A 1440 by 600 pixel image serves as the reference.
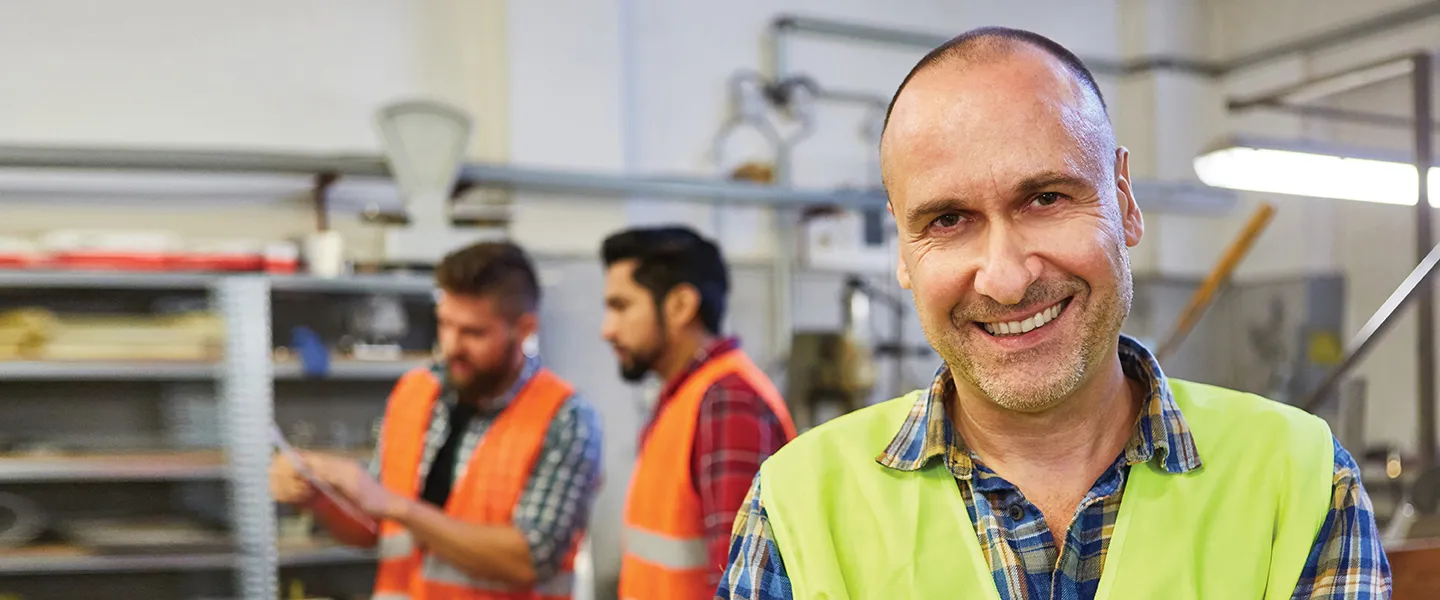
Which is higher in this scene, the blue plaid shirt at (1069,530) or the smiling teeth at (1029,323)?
the smiling teeth at (1029,323)

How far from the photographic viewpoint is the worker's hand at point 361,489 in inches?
97.0

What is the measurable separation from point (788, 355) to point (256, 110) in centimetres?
254

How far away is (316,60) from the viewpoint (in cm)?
521

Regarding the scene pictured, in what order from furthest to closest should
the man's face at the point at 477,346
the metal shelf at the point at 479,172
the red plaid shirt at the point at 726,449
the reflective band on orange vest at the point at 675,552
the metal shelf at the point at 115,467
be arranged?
the metal shelf at the point at 479,172 → the metal shelf at the point at 115,467 → the man's face at the point at 477,346 → the reflective band on orange vest at the point at 675,552 → the red plaid shirt at the point at 726,449

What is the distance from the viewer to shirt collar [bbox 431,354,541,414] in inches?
105

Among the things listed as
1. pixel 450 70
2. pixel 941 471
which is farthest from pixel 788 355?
pixel 941 471

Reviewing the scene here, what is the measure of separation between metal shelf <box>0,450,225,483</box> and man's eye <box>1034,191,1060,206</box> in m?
3.90

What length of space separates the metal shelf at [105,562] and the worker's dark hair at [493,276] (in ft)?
6.92

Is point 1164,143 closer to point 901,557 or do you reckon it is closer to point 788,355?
point 788,355

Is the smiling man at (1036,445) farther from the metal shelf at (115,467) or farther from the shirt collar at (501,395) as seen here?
the metal shelf at (115,467)

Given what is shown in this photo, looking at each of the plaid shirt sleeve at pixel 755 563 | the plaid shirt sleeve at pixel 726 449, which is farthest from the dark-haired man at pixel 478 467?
the plaid shirt sleeve at pixel 755 563

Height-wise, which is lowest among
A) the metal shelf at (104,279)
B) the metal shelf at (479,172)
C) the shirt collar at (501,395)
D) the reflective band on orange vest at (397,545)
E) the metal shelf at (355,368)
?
the reflective band on orange vest at (397,545)

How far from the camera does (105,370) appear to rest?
4211mm

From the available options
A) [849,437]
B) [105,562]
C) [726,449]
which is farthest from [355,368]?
[849,437]
